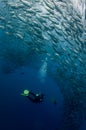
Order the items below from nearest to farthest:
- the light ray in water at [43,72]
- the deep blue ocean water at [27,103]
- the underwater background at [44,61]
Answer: the underwater background at [44,61] < the light ray in water at [43,72] < the deep blue ocean water at [27,103]

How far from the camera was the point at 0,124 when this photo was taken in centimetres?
2355

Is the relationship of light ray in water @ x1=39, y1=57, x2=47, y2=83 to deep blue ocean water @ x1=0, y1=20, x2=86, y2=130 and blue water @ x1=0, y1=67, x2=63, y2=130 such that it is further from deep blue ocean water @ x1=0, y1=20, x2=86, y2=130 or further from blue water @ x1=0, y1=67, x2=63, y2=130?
blue water @ x1=0, y1=67, x2=63, y2=130

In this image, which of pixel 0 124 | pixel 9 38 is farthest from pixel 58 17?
pixel 0 124

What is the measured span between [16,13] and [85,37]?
454 centimetres

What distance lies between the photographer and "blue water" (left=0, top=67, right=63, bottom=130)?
25047mm

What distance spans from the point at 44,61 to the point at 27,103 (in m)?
6.75

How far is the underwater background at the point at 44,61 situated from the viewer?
15.1 metres

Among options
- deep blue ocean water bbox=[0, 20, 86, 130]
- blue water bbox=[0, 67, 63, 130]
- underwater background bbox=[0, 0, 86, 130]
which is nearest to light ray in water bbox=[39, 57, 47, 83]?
underwater background bbox=[0, 0, 86, 130]

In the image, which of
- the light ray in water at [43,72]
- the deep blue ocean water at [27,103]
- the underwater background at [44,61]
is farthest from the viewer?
the deep blue ocean water at [27,103]

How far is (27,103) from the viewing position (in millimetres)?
26562

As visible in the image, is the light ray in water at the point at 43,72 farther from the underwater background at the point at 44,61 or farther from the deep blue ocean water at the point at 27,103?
the deep blue ocean water at the point at 27,103

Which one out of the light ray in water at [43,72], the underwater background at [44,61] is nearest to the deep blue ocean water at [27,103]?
the underwater background at [44,61]

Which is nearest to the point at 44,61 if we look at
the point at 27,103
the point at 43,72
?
the point at 43,72

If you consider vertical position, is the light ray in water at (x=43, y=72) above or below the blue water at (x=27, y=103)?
above
